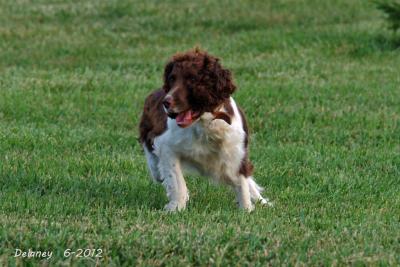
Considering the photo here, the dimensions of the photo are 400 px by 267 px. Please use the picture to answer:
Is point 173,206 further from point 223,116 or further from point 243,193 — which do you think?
point 223,116

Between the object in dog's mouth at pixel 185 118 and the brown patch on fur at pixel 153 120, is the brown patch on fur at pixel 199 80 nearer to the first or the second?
the object in dog's mouth at pixel 185 118

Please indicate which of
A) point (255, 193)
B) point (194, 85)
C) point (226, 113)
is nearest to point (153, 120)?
point (226, 113)

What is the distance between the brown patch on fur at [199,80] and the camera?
7.31 metres

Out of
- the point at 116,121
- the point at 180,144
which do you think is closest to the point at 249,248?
the point at 180,144

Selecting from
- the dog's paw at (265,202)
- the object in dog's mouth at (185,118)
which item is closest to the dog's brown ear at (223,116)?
the object in dog's mouth at (185,118)

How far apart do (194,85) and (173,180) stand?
90 centimetres

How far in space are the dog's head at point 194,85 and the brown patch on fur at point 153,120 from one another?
1.62ft

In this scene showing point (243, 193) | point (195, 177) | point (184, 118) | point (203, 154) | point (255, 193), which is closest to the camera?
point (184, 118)

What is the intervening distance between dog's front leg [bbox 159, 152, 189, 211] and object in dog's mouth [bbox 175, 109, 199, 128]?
0.49 meters

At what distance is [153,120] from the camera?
8180 mm

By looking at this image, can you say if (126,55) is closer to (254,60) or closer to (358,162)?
(254,60)

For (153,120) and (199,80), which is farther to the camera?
(153,120)

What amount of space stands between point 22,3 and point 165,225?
642 inches

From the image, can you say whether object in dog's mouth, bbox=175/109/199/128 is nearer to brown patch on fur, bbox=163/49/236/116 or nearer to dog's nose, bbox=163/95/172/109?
brown patch on fur, bbox=163/49/236/116
